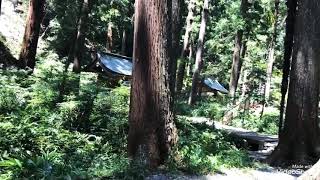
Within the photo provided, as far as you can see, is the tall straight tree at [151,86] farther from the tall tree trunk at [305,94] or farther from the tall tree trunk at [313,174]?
the tall tree trunk at [305,94]

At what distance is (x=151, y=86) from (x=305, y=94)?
12.6ft

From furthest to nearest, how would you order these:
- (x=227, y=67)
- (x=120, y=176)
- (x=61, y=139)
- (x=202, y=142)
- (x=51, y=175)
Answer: (x=227, y=67), (x=202, y=142), (x=61, y=139), (x=120, y=176), (x=51, y=175)

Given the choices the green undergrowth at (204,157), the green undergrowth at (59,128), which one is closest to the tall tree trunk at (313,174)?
the green undergrowth at (204,157)

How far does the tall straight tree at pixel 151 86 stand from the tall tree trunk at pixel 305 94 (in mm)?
3326

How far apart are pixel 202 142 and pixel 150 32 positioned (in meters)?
3.60

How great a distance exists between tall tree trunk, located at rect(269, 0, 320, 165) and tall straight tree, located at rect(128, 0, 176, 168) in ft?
10.9

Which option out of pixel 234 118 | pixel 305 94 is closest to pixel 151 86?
pixel 305 94

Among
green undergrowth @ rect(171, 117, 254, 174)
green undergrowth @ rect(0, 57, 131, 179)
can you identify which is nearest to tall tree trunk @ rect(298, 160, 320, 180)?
green undergrowth @ rect(171, 117, 254, 174)

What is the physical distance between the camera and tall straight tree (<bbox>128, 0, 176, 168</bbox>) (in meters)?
7.26

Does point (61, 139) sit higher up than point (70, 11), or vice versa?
point (70, 11)

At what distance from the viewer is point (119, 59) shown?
3030cm

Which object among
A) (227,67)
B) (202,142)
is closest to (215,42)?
(227,67)

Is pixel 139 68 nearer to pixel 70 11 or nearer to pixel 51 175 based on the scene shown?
pixel 51 175

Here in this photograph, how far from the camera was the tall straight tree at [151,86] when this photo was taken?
7262mm
